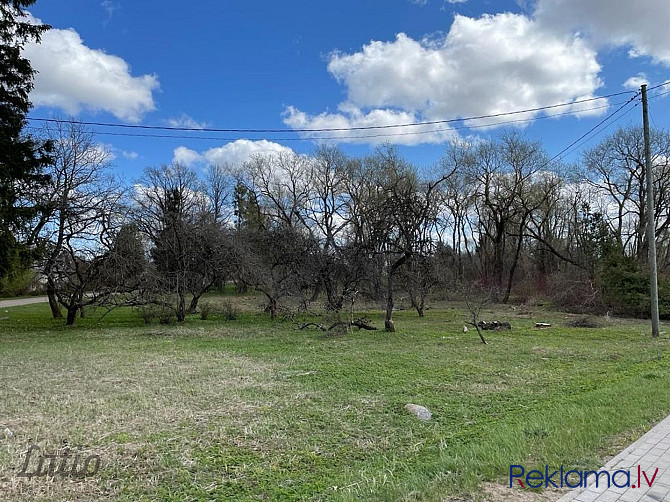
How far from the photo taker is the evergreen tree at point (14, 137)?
13.0m

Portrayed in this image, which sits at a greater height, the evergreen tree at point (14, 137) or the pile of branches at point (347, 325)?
the evergreen tree at point (14, 137)

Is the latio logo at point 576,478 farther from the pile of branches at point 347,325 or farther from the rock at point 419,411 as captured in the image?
the pile of branches at point 347,325

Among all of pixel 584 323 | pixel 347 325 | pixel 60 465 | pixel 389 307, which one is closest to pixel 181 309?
pixel 347 325

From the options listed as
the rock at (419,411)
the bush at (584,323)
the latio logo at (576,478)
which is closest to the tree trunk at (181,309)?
the rock at (419,411)

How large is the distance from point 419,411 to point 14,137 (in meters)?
15.2

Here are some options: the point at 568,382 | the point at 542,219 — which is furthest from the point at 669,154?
the point at 568,382

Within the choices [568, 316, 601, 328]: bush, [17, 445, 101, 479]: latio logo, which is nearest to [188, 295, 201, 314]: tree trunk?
[568, 316, 601, 328]: bush

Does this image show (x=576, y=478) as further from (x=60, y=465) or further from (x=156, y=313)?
(x=156, y=313)

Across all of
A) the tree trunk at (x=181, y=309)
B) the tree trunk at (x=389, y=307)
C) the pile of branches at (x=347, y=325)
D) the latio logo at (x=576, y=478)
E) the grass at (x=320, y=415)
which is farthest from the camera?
the tree trunk at (x=181, y=309)

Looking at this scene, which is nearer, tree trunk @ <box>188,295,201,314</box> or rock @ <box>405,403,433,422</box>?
rock @ <box>405,403,433,422</box>

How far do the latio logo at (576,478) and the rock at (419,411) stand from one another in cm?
183

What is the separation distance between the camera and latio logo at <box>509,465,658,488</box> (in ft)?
10.5

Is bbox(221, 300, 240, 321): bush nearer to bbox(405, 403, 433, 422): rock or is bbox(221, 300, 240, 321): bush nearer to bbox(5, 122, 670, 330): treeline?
bbox(5, 122, 670, 330): treeline

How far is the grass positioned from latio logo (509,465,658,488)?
13 centimetres
